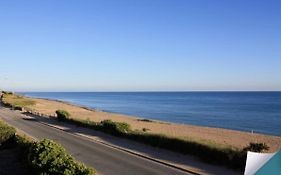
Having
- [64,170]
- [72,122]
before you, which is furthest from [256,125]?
[64,170]

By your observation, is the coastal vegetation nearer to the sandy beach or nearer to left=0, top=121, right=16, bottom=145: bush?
the sandy beach

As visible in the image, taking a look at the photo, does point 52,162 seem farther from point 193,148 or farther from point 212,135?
point 212,135

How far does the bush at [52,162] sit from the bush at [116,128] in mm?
16776

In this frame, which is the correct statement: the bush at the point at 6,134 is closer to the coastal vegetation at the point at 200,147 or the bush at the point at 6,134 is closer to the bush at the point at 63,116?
the coastal vegetation at the point at 200,147

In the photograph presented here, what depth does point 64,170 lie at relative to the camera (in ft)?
45.3

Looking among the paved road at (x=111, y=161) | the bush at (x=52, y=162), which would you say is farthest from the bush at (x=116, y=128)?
the bush at (x=52, y=162)

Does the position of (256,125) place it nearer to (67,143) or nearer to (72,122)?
(72,122)

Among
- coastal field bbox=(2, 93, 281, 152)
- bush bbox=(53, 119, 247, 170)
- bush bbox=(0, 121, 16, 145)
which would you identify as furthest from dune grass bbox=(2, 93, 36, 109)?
bush bbox=(0, 121, 16, 145)

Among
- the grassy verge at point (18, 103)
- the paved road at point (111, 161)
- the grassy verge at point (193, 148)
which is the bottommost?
the paved road at point (111, 161)

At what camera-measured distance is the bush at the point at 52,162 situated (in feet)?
44.5

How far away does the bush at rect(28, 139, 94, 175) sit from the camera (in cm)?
1357

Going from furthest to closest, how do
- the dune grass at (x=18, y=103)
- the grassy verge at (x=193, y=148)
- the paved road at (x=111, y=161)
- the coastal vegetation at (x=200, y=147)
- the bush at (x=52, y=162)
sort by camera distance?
1. the dune grass at (x=18, y=103)
2. the coastal vegetation at (x=200, y=147)
3. the grassy verge at (x=193, y=148)
4. the paved road at (x=111, y=161)
5. the bush at (x=52, y=162)

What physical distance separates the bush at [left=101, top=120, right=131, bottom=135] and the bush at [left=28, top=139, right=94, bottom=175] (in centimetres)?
1678

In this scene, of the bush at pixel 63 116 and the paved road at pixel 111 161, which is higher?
the bush at pixel 63 116
